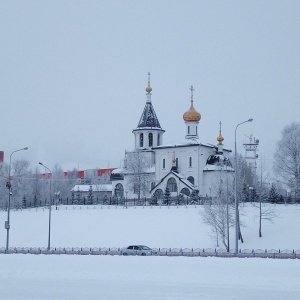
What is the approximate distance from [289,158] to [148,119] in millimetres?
28447

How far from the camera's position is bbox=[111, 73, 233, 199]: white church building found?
73.5 meters

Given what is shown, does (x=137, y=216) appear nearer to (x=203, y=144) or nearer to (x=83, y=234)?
(x=83, y=234)

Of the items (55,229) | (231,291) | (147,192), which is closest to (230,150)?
(147,192)

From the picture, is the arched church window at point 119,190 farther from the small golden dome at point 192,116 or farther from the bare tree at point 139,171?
the small golden dome at point 192,116

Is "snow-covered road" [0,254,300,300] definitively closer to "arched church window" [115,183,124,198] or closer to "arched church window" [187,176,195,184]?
"arched church window" [187,176,195,184]

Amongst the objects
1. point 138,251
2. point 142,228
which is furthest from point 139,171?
point 138,251

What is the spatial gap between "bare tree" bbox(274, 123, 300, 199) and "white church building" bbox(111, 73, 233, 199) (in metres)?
6.69

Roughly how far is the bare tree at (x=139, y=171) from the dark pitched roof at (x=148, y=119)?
4846 millimetres

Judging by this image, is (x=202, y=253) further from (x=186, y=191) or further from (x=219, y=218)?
(x=186, y=191)

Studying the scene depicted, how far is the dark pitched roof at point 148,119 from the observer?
86494mm

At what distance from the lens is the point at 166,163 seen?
7844 centimetres

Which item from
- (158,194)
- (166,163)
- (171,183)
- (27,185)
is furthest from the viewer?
(27,185)

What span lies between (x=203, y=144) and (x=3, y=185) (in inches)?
1448

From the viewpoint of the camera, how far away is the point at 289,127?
68.3m
